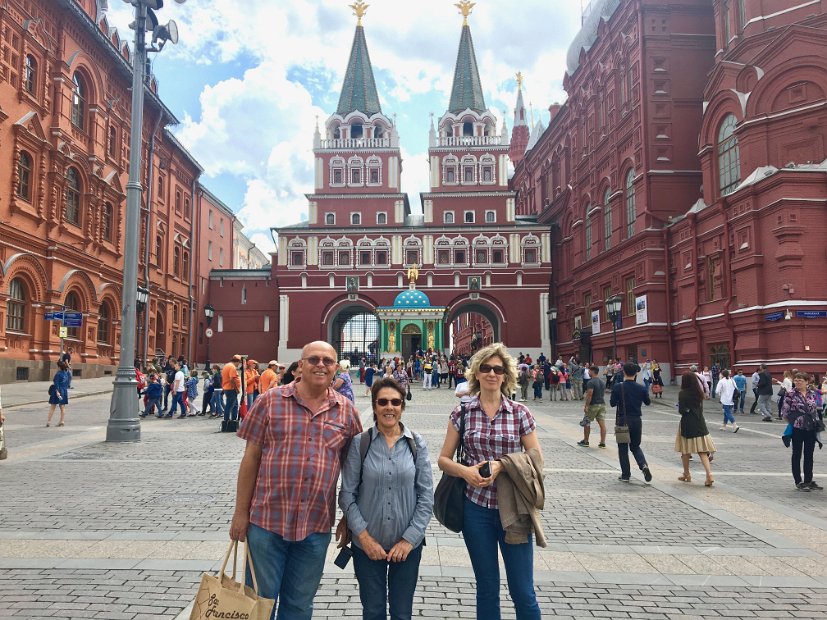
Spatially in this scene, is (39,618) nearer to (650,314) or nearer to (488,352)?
(488,352)

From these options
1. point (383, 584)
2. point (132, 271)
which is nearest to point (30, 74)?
point (132, 271)

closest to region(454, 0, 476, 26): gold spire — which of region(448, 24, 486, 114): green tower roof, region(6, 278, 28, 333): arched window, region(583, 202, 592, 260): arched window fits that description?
region(448, 24, 486, 114): green tower roof

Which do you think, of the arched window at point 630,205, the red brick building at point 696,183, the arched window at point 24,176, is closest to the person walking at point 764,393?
the red brick building at point 696,183

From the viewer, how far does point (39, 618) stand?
14.2 ft

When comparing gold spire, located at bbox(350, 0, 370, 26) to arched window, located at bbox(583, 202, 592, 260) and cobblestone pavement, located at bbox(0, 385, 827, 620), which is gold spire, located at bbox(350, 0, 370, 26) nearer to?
arched window, located at bbox(583, 202, 592, 260)

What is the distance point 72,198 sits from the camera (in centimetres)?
3134

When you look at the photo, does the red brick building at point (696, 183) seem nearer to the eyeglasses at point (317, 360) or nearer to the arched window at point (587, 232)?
the arched window at point (587, 232)

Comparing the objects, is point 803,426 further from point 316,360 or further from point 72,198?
point 72,198

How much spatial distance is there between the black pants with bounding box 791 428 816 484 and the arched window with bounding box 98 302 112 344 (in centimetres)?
3223

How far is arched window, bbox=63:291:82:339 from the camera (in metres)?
30.2

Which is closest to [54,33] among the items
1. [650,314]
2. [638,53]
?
[638,53]

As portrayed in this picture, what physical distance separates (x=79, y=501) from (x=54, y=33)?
2864 centimetres

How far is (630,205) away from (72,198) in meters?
29.0

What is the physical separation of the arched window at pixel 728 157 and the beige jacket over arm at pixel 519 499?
2783cm
